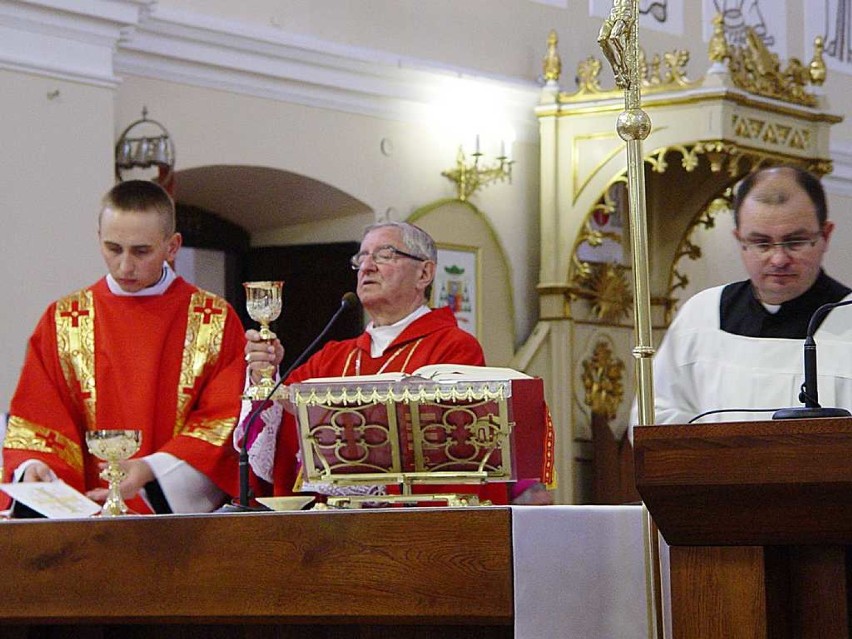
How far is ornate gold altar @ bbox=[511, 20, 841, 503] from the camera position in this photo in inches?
416

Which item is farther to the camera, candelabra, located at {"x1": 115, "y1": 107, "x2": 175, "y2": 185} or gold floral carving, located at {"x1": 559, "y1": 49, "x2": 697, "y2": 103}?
gold floral carving, located at {"x1": 559, "y1": 49, "x2": 697, "y2": 103}

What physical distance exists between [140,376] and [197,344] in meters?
0.19

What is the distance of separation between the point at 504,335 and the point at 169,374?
21.7 ft

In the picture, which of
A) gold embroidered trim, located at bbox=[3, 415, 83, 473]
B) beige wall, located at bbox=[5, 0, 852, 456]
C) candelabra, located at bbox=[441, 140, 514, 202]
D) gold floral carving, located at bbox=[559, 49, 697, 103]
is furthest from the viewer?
candelabra, located at bbox=[441, 140, 514, 202]

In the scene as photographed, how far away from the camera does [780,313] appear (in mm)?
3898

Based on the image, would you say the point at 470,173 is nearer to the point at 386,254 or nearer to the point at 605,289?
the point at 605,289

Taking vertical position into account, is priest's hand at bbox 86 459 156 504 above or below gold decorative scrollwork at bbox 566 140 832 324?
below

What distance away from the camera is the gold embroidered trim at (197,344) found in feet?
15.4

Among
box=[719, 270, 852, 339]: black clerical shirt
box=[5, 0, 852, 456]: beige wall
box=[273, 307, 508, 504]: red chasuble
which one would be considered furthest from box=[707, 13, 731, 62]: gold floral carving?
box=[719, 270, 852, 339]: black clerical shirt

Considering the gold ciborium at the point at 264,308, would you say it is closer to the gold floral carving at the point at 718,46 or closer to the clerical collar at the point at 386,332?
the clerical collar at the point at 386,332

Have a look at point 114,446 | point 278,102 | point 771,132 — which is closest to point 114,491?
point 114,446

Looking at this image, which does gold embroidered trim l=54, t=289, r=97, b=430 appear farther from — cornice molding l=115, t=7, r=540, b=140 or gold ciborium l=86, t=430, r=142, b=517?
cornice molding l=115, t=7, r=540, b=140

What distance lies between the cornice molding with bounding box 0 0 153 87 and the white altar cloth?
576 centimetres

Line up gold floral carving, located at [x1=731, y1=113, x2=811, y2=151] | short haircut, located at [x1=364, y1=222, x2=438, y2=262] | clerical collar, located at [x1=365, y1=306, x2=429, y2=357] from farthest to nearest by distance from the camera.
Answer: gold floral carving, located at [x1=731, y1=113, x2=811, y2=151] → clerical collar, located at [x1=365, y1=306, x2=429, y2=357] → short haircut, located at [x1=364, y1=222, x2=438, y2=262]
